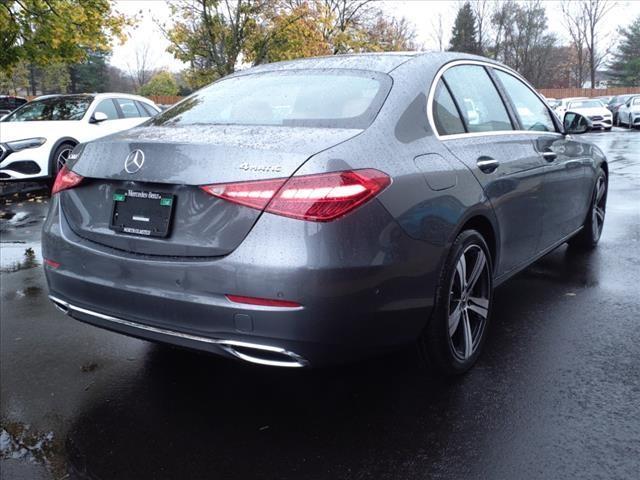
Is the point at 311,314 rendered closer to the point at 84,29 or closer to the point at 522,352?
the point at 522,352

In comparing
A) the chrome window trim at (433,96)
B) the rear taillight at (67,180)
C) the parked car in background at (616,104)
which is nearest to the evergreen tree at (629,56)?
the parked car in background at (616,104)

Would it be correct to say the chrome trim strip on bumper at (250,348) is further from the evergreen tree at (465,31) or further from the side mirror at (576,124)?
the evergreen tree at (465,31)

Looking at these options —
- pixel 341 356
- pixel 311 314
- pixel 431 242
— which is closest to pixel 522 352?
pixel 431 242

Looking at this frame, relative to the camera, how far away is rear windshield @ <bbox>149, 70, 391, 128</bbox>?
284cm

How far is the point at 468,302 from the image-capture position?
3.20 metres

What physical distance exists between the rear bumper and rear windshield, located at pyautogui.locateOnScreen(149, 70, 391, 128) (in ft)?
2.05

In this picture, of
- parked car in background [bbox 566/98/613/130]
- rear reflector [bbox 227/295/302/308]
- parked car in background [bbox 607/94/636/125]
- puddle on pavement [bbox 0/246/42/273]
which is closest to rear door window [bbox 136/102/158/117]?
puddle on pavement [bbox 0/246/42/273]

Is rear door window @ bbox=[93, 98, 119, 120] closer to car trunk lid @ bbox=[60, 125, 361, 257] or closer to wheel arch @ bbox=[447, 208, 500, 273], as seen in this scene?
car trunk lid @ bbox=[60, 125, 361, 257]

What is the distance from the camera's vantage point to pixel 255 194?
2.38 m

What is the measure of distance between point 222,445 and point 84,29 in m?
11.5

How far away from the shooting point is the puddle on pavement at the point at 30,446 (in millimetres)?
2506

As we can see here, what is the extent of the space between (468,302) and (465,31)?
63587 mm

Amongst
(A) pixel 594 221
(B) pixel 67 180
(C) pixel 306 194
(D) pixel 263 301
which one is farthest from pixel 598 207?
(B) pixel 67 180

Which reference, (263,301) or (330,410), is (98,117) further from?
(263,301)
